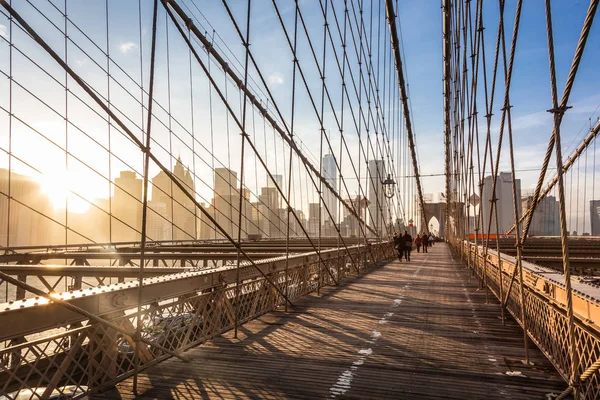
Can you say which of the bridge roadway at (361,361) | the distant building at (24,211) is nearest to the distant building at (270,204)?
the distant building at (24,211)

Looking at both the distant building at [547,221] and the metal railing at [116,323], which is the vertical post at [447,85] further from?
the metal railing at [116,323]

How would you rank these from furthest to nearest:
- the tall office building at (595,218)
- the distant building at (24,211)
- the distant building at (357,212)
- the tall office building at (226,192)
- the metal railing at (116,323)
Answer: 1. the tall office building at (595,218)
2. the tall office building at (226,192)
3. the distant building at (357,212)
4. the distant building at (24,211)
5. the metal railing at (116,323)

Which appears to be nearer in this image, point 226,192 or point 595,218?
point 226,192

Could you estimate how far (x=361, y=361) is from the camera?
430 cm

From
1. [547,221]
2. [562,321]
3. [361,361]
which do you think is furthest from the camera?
[547,221]

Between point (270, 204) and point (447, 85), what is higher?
point (447, 85)

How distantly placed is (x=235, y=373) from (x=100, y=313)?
131 cm

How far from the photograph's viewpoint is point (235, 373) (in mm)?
3941

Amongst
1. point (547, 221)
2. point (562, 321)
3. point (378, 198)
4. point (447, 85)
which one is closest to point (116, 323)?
point (562, 321)

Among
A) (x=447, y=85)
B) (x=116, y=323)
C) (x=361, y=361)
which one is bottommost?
(x=361, y=361)

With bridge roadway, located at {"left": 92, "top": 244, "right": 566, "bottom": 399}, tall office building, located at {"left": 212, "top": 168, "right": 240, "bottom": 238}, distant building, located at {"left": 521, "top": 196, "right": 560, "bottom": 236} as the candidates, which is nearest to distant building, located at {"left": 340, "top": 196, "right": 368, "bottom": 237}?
tall office building, located at {"left": 212, "top": 168, "right": 240, "bottom": 238}

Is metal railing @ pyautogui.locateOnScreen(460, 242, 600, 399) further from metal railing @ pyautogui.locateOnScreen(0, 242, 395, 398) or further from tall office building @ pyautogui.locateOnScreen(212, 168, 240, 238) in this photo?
tall office building @ pyautogui.locateOnScreen(212, 168, 240, 238)

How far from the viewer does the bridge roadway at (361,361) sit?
3.51 metres

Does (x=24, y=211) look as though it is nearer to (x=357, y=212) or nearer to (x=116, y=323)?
(x=357, y=212)
